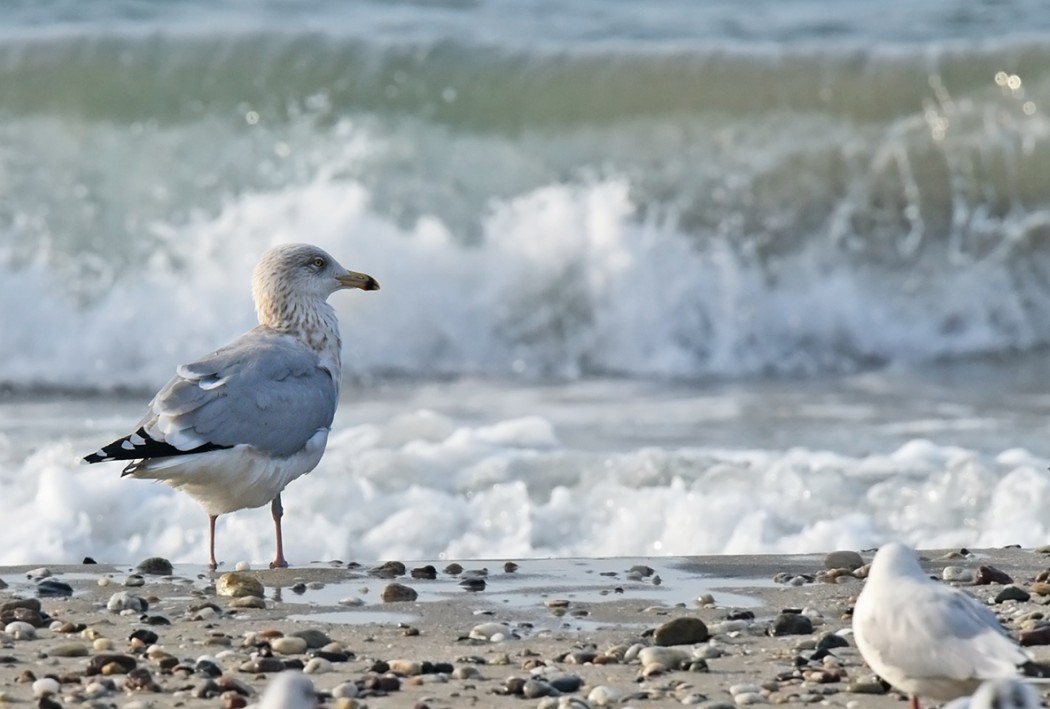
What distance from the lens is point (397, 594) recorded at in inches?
205

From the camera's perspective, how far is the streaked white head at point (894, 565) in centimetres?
387

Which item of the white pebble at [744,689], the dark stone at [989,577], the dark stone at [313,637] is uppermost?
the dark stone at [989,577]

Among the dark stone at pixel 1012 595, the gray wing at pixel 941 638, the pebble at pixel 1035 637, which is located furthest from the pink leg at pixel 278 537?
the gray wing at pixel 941 638

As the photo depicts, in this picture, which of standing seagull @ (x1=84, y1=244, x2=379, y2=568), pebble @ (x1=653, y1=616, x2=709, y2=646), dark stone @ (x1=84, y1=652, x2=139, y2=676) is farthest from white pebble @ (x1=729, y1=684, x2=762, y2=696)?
standing seagull @ (x1=84, y1=244, x2=379, y2=568)

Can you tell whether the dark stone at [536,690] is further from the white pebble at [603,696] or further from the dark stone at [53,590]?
the dark stone at [53,590]

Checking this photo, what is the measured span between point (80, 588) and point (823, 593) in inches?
83.9

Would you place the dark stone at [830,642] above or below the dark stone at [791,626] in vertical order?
below

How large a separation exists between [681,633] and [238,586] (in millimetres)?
1392

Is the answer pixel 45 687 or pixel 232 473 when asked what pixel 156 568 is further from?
pixel 45 687

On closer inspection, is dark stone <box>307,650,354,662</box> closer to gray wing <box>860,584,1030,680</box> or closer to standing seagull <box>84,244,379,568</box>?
standing seagull <box>84,244,379,568</box>

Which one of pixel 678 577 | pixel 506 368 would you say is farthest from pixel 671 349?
pixel 678 577

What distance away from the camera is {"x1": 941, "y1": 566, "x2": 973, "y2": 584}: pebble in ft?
17.5

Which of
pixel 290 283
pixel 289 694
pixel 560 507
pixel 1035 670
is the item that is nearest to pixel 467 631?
pixel 1035 670

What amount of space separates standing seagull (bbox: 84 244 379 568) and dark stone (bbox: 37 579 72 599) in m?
0.38
